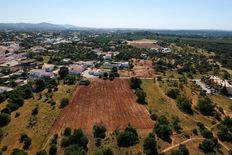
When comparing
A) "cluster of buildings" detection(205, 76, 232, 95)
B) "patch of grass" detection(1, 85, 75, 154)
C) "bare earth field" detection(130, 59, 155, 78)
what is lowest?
"bare earth field" detection(130, 59, 155, 78)

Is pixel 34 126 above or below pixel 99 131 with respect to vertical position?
below

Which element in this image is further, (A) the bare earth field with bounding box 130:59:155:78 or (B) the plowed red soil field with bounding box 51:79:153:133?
(A) the bare earth field with bounding box 130:59:155:78

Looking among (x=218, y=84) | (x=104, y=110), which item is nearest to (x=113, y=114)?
(x=104, y=110)

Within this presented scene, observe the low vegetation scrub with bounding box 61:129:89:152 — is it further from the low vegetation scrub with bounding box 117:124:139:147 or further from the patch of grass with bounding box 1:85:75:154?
the low vegetation scrub with bounding box 117:124:139:147

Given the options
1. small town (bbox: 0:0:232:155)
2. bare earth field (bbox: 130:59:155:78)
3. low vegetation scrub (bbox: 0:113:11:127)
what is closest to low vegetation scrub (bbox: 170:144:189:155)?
small town (bbox: 0:0:232:155)

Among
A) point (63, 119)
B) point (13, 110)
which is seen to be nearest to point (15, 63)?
point (13, 110)

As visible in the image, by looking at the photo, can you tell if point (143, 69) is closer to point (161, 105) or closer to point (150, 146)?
point (161, 105)
